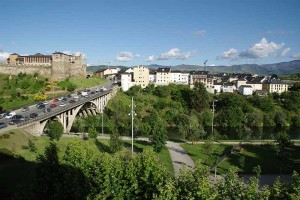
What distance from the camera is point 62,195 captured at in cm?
2278

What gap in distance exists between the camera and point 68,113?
59.0 meters

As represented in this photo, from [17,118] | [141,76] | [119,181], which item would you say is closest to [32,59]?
[141,76]

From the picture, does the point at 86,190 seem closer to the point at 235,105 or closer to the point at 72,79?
the point at 235,105

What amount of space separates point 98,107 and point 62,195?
55.0m

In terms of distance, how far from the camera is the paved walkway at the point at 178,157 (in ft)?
126

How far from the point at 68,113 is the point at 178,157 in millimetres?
25119

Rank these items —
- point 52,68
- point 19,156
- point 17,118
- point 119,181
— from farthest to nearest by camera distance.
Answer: point 52,68 < point 17,118 < point 19,156 < point 119,181

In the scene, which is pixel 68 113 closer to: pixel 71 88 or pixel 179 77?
pixel 71 88

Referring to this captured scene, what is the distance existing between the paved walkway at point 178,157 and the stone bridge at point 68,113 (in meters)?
18.9

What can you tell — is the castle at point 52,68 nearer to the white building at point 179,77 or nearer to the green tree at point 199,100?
the green tree at point 199,100

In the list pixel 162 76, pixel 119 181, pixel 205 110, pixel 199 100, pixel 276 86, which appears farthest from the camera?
pixel 162 76

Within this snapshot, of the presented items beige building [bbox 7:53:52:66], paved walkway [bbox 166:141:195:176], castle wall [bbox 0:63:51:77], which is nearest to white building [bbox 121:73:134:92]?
castle wall [bbox 0:63:51:77]

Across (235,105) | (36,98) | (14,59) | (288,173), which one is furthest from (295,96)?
(14,59)

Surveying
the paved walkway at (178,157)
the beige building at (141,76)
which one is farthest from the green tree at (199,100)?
the paved walkway at (178,157)
